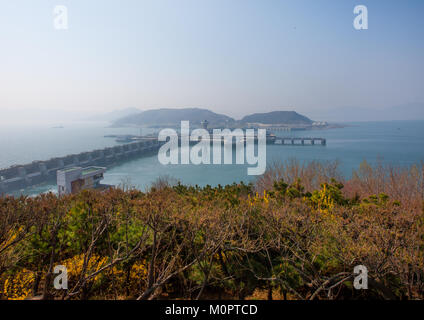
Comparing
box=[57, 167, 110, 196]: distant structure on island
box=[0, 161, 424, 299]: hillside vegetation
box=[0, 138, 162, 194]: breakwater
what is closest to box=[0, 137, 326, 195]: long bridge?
box=[0, 138, 162, 194]: breakwater

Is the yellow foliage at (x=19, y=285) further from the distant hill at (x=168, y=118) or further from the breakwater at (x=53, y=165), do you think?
the distant hill at (x=168, y=118)

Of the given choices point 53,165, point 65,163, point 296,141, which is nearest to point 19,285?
point 53,165

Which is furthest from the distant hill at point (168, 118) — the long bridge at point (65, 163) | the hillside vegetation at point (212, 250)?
the hillside vegetation at point (212, 250)

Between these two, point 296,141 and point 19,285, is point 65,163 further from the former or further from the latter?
point 296,141

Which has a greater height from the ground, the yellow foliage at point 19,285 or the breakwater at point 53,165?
the yellow foliage at point 19,285

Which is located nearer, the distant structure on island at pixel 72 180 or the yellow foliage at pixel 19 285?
the yellow foliage at pixel 19 285
